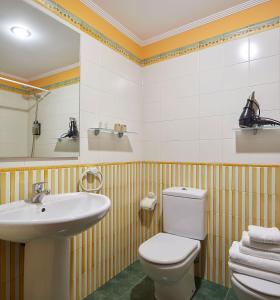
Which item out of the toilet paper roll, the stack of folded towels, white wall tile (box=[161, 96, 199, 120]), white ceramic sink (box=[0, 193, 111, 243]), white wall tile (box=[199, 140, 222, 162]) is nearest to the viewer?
white ceramic sink (box=[0, 193, 111, 243])

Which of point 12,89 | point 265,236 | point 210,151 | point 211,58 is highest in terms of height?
point 211,58

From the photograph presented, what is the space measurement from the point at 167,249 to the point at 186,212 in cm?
40

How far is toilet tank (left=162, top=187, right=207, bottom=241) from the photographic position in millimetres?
1763

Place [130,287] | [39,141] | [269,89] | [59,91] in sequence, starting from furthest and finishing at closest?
[130,287] < [269,89] < [59,91] < [39,141]

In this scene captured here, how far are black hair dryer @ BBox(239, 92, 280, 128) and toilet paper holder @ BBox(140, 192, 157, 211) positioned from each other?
111cm

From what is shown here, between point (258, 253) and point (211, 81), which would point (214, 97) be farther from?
point (258, 253)

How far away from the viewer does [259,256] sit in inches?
50.7

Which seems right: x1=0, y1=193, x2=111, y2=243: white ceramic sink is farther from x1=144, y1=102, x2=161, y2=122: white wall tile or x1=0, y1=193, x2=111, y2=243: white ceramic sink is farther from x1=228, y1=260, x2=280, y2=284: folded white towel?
x1=144, y1=102, x2=161, y2=122: white wall tile

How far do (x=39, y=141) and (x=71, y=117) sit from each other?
1.05 feet

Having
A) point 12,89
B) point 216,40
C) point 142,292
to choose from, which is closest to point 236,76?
point 216,40

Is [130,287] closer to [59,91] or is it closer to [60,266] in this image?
[60,266]

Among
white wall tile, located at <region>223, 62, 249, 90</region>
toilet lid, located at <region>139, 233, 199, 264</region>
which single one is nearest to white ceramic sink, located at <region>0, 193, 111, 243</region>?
toilet lid, located at <region>139, 233, 199, 264</region>

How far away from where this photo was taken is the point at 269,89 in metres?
1.65

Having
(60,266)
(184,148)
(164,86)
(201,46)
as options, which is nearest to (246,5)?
(201,46)
